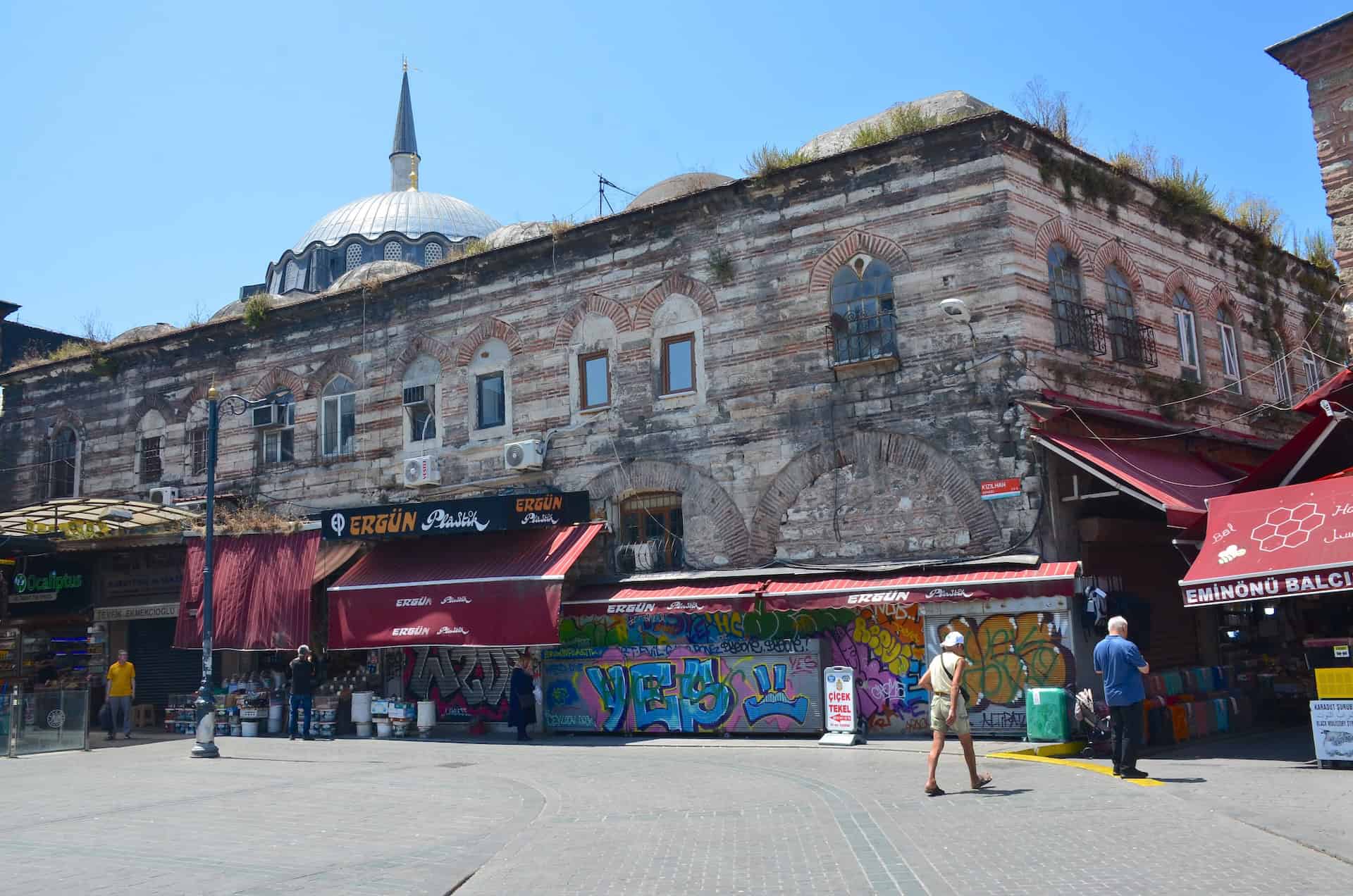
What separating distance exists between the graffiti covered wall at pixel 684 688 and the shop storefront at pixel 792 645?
20 millimetres

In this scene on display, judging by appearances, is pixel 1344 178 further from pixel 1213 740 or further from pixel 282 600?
pixel 282 600

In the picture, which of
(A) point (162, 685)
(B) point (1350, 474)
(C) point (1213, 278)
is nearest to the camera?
(B) point (1350, 474)

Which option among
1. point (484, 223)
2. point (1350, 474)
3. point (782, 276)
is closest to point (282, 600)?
point (782, 276)

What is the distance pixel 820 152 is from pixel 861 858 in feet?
42.1

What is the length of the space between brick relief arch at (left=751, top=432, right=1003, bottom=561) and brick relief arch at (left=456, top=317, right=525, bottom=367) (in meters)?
5.73

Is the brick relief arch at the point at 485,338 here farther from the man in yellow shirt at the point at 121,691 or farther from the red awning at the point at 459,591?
the man in yellow shirt at the point at 121,691

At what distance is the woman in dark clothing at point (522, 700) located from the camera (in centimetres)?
1761

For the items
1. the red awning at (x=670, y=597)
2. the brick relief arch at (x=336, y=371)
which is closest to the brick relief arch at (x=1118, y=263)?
the red awning at (x=670, y=597)

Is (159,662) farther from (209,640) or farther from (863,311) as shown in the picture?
(863,311)

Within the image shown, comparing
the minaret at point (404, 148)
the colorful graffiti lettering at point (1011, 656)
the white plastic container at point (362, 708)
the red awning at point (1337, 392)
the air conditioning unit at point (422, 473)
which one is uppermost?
the minaret at point (404, 148)

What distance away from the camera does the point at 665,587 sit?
17.1m

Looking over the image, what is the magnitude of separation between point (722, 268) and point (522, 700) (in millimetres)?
7374

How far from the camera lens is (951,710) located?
10250 mm

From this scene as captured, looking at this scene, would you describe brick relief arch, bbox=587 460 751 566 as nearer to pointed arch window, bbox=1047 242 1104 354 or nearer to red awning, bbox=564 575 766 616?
red awning, bbox=564 575 766 616
